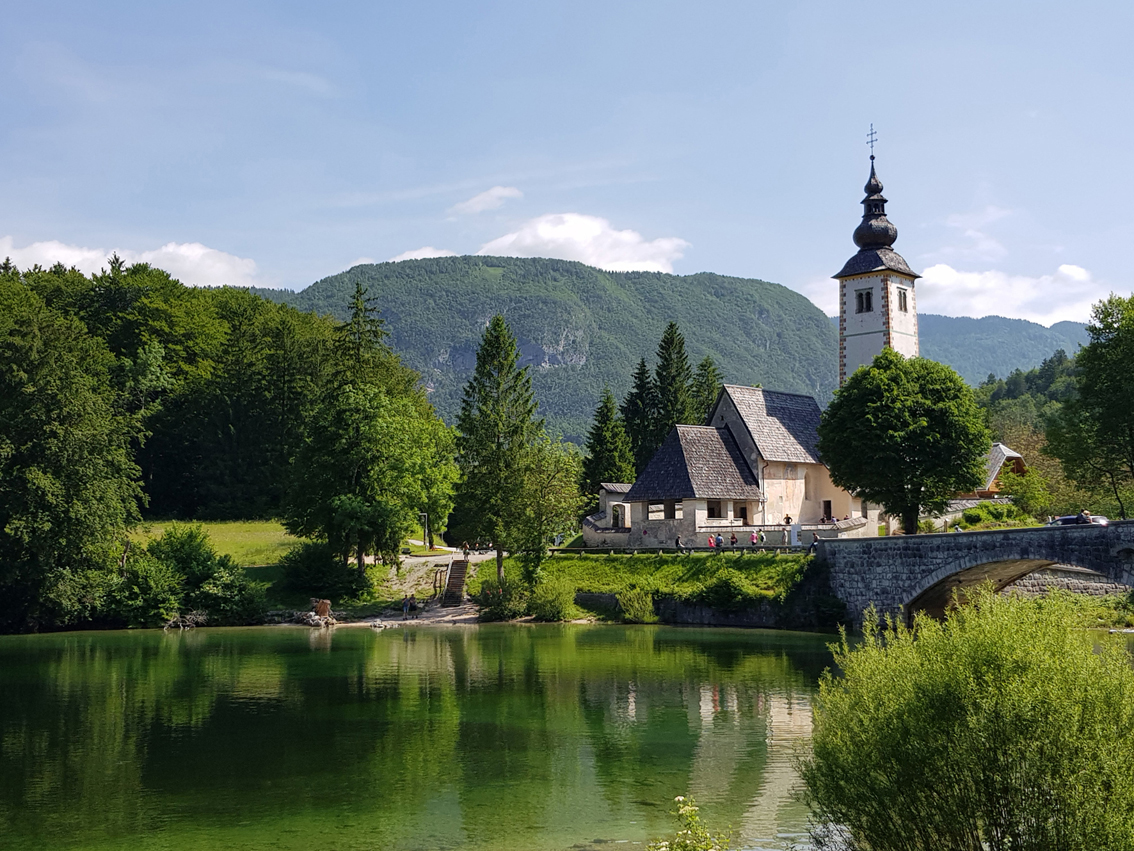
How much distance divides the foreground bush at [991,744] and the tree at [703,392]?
241 ft

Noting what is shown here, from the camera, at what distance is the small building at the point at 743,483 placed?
5719 cm

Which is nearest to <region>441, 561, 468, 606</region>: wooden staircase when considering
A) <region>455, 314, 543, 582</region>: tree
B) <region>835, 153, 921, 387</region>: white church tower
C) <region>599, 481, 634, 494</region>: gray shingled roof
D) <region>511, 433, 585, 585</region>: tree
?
<region>455, 314, 543, 582</region>: tree

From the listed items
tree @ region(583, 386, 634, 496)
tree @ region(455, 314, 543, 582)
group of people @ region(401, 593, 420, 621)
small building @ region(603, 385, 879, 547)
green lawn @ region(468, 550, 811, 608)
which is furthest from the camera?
→ tree @ region(583, 386, 634, 496)

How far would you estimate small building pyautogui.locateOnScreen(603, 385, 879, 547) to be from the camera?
57.2 m

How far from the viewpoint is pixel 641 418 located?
8769cm

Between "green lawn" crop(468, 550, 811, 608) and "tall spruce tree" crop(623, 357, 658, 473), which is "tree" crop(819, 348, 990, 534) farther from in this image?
"tall spruce tree" crop(623, 357, 658, 473)

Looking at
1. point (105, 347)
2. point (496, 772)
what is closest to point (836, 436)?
point (496, 772)

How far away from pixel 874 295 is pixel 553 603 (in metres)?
28.6

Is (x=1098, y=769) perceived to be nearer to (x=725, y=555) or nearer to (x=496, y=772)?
(x=496, y=772)

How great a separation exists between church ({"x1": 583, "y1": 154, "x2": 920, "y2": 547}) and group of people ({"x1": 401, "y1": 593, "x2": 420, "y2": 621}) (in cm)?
1176

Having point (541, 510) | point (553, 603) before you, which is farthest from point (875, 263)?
point (553, 603)

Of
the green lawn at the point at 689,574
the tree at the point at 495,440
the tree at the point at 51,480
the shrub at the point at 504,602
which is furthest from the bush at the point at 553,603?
the tree at the point at 51,480

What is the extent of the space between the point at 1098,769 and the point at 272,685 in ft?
83.9

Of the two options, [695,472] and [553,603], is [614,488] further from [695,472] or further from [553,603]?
[553,603]
